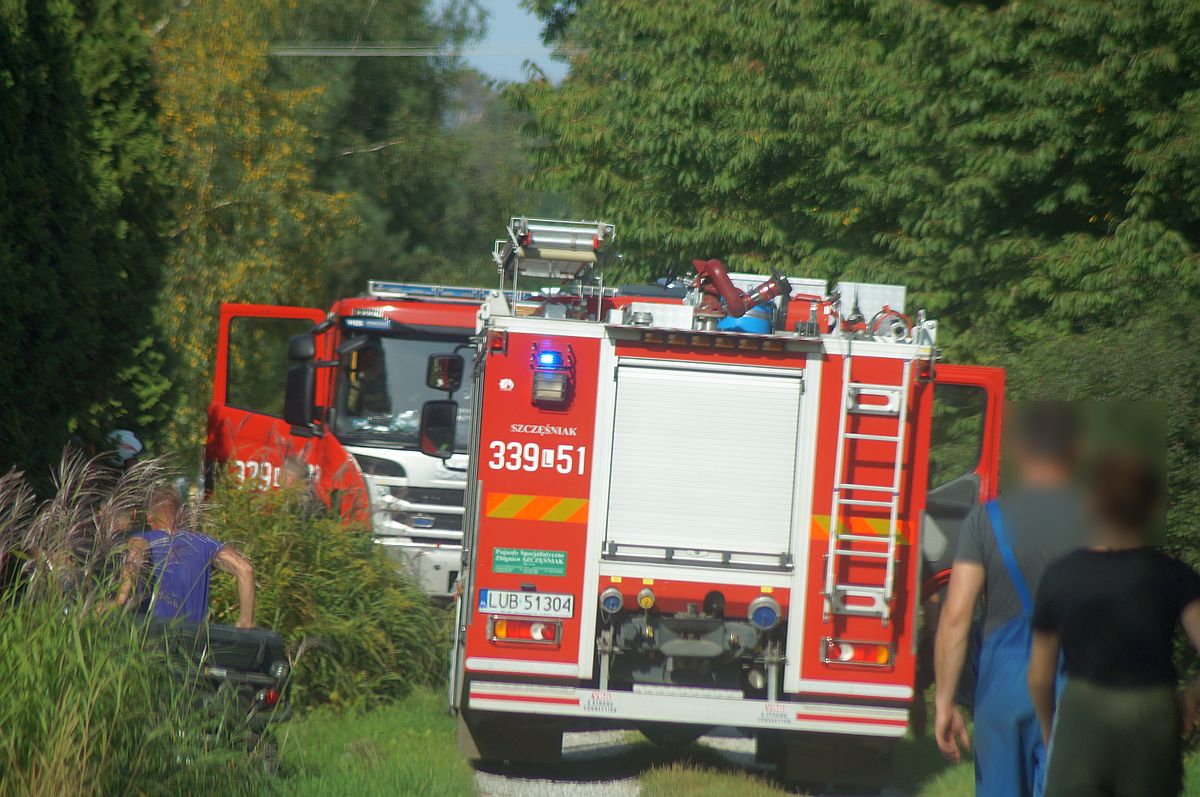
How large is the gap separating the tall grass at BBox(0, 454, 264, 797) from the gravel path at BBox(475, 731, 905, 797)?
2675 millimetres

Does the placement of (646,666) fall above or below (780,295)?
below

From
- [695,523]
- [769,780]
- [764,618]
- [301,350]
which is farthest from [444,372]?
[764,618]

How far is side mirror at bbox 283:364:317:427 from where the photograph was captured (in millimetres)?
13016

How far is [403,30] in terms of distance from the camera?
42281mm

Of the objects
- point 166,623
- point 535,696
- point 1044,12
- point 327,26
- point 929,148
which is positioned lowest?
point 535,696

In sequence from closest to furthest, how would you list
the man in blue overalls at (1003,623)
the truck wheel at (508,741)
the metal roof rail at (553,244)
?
the man in blue overalls at (1003,623)
the truck wheel at (508,741)
the metal roof rail at (553,244)

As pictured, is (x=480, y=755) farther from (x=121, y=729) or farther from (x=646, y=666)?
(x=121, y=729)

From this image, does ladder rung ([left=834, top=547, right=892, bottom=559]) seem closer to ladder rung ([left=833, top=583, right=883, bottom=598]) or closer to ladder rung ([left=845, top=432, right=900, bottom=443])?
ladder rung ([left=833, top=583, right=883, bottom=598])

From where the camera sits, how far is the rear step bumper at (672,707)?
7777mm

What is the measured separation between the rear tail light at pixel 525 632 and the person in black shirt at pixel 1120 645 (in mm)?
3801

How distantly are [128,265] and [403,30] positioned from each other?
3087 cm

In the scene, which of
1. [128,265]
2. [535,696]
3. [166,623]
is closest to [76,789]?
[166,623]

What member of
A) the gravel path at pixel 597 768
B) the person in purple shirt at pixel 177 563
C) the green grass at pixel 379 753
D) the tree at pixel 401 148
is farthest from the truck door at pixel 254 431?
the tree at pixel 401 148

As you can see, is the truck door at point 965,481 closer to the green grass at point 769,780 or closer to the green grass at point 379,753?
the green grass at point 769,780
